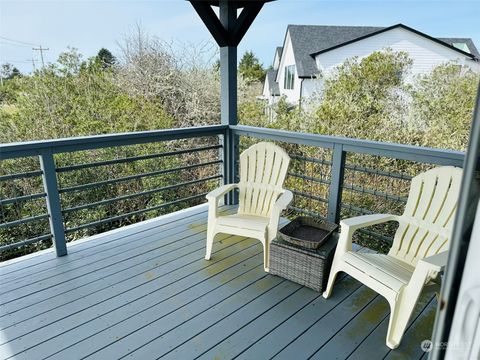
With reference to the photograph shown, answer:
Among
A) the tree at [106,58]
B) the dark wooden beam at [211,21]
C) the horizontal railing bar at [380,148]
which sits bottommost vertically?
the horizontal railing bar at [380,148]

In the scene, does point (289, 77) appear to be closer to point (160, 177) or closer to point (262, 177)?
point (160, 177)

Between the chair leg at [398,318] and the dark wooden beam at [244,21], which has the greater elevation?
the dark wooden beam at [244,21]

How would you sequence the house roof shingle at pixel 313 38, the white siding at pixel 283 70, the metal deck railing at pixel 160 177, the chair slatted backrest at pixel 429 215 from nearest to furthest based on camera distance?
the chair slatted backrest at pixel 429 215
the metal deck railing at pixel 160 177
the house roof shingle at pixel 313 38
the white siding at pixel 283 70

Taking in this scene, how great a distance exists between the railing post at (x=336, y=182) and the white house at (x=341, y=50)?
253 inches

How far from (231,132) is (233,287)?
1.95 metres

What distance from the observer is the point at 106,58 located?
7.57 m

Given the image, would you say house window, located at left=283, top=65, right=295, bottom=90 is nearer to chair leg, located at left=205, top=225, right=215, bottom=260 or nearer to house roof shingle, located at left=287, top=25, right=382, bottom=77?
house roof shingle, located at left=287, top=25, right=382, bottom=77

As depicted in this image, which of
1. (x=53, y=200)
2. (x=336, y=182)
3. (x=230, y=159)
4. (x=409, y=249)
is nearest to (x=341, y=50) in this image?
(x=230, y=159)

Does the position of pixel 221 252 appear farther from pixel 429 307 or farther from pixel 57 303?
pixel 429 307

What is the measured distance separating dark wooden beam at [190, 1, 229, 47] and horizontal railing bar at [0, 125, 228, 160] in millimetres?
952

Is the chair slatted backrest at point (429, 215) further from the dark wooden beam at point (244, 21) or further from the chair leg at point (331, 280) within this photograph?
the dark wooden beam at point (244, 21)

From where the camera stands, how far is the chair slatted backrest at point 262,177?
9.75 feet

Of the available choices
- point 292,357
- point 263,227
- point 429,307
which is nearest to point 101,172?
point 263,227

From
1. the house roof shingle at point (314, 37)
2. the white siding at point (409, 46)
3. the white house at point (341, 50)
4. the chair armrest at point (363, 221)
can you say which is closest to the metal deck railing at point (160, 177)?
the chair armrest at point (363, 221)
